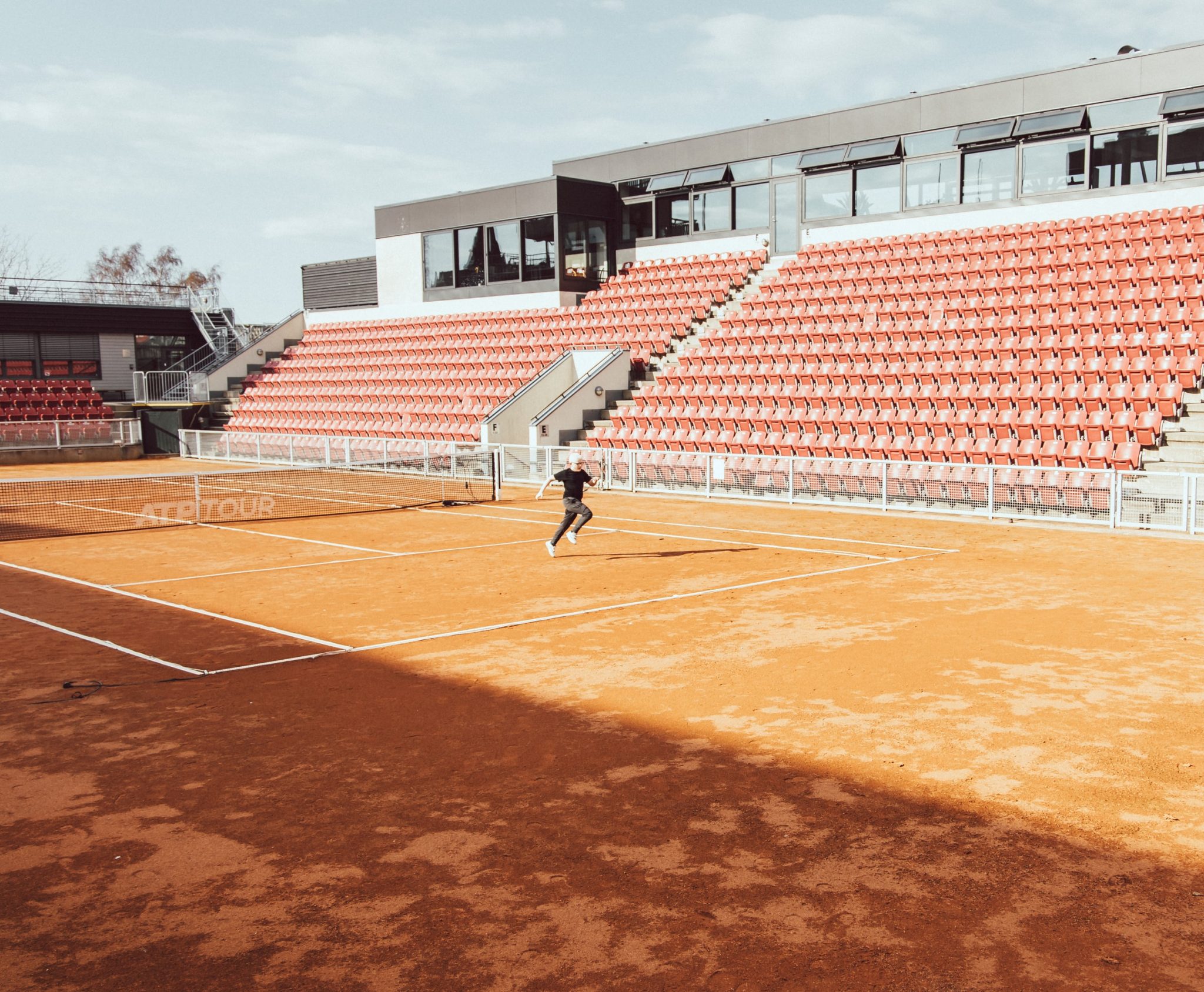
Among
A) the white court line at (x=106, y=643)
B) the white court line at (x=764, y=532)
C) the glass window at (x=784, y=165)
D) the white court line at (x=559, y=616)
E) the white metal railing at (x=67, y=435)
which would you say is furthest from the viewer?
the white metal railing at (x=67, y=435)

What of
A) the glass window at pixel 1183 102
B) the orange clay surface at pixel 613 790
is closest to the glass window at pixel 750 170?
the glass window at pixel 1183 102

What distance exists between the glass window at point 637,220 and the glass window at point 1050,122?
41.7ft

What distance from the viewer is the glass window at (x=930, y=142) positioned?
3011cm

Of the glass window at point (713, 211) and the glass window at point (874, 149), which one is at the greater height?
the glass window at point (874, 149)

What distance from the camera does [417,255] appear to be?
41250 millimetres

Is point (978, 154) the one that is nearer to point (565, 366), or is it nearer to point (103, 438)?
point (565, 366)

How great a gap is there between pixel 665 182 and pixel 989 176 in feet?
36.2

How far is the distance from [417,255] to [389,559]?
27.6 m

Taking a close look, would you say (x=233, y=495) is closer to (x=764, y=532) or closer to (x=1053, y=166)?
(x=764, y=532)

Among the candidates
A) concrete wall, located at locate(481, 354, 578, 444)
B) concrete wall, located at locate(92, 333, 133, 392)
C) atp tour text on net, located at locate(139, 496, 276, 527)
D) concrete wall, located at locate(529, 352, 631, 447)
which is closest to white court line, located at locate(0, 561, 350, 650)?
atp tour text on net, located at locate(139, 496, 276, 527)

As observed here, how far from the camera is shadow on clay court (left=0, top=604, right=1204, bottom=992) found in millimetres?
4617

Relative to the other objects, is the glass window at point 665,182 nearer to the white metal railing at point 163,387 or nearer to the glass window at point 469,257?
the glass window at point 469,257

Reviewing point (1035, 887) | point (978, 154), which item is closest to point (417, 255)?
point (978, 154)

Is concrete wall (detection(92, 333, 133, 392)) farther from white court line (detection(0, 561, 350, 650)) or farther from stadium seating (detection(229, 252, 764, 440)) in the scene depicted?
white court line (detection(0, 561, 350, 650))
